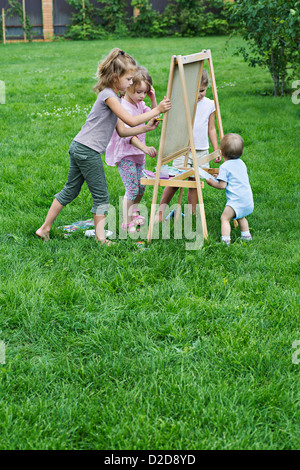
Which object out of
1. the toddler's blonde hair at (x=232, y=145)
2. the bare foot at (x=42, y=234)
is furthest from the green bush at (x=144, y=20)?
the bare foot at (x=42, y=234)

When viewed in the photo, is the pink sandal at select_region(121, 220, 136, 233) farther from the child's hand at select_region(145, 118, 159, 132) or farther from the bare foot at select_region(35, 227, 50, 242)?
the child's hand at select_region(145, 118, 159, 132)

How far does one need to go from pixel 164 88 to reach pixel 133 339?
25.9ft

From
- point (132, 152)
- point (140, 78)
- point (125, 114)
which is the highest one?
point (140, 78)

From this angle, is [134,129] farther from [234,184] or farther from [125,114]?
[234,184]

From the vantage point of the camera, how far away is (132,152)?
14.0 feet

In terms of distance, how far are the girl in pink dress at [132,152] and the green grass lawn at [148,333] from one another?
0.40 metres

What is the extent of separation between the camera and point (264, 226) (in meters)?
4.27

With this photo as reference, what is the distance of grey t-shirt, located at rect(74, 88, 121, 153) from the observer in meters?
3.75

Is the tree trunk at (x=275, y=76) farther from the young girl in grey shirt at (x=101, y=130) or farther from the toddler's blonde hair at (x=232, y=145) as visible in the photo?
the young girl in grey shirt at (x=101, y=130)

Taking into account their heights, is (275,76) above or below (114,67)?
below

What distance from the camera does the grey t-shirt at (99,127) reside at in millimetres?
3748

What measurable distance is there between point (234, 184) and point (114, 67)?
1.33m

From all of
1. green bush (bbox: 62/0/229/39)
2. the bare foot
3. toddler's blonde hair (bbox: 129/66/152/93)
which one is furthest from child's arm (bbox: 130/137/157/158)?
green bush (bbox: 62/0/229/39)

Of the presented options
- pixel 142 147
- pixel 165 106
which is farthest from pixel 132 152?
pixel 165 106
